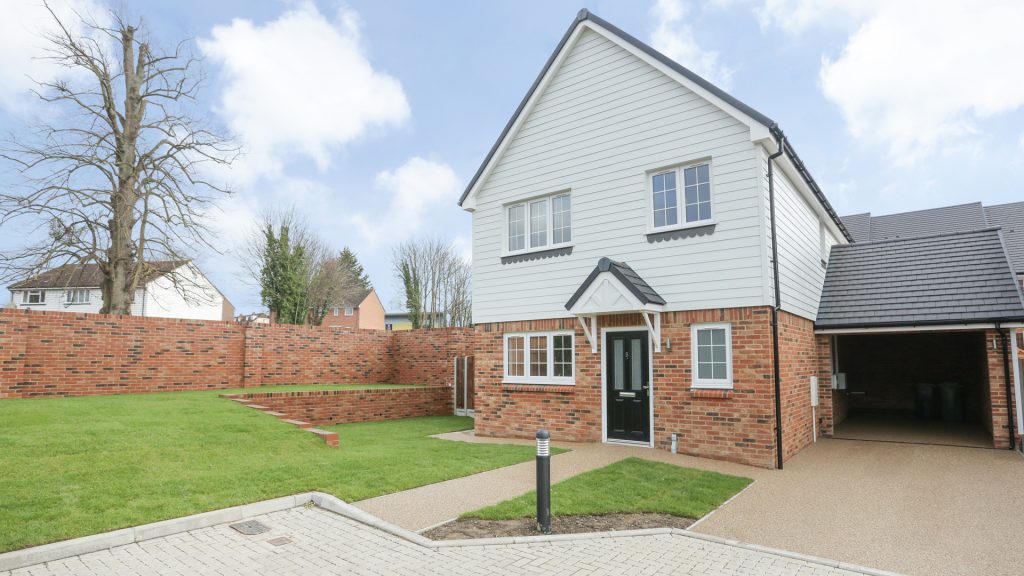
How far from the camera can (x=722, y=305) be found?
9.62 m

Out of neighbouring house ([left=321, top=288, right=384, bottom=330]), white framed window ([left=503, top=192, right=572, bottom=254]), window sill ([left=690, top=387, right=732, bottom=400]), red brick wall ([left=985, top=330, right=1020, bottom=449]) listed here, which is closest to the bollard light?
window sill ([left=690, top=387, right=732, bottom=400])

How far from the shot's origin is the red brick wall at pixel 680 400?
916 centimetres

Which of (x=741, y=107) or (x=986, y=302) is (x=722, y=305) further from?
(x=986, y=302)

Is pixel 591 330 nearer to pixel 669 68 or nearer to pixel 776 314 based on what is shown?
pixel 776 314

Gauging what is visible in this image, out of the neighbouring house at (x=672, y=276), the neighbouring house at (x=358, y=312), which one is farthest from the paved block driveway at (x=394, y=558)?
the neighbouring house at (x=358, y=312)

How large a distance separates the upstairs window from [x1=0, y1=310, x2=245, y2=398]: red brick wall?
12331mm

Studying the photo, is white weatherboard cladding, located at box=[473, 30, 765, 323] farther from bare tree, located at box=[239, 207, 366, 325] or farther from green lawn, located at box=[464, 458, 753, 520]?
bare tree, located at box=[239, 207, 366, 325]

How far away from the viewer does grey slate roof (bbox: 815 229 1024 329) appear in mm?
10453

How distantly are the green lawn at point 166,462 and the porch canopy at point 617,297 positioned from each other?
2.94 m

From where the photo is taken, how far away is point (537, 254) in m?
12.2

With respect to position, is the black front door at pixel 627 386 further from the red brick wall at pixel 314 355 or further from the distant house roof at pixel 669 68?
the red brick wall at pixel 314 355

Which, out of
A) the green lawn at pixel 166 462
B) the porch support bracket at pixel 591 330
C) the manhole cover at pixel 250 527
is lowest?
the manhole cover at pixel 250 527

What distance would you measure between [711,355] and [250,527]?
7.56m

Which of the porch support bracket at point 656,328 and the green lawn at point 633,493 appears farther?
the porch support bracket at point 656,328
